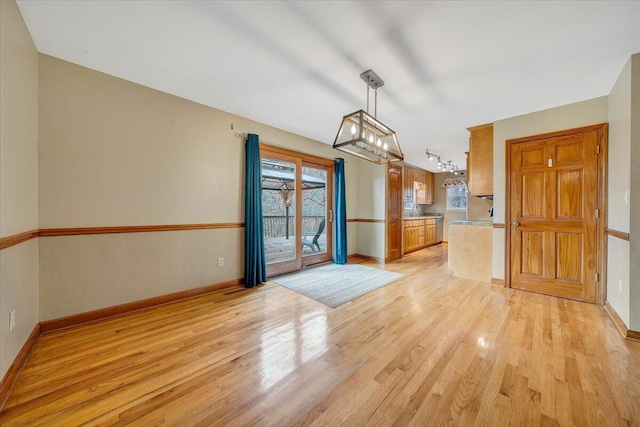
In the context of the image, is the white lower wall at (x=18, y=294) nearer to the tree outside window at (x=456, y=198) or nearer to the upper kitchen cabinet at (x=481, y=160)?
the upper kitchen cabinet at (x=481, y=160)

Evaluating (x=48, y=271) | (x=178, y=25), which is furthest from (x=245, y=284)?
(x=178, y=25)

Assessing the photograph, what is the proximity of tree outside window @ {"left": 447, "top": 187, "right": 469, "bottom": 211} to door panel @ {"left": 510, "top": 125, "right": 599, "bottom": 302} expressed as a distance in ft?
15.0

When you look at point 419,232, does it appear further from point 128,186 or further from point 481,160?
point 128,186

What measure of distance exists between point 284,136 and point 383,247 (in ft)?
10.1

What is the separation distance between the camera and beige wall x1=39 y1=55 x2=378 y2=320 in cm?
228

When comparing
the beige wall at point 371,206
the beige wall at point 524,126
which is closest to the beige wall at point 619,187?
the beige wall at point 524,126

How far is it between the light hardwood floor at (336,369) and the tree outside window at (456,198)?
212 inches

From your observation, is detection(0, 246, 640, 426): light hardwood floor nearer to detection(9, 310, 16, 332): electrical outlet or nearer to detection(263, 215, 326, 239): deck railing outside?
detection(9, 310, 16, 332): electrical outlet

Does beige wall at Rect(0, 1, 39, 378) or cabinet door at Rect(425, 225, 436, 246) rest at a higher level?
beige wall at Rect(0, 1, 39, 378)

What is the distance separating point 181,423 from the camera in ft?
4.29

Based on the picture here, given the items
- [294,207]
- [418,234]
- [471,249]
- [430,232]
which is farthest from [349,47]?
[430,232]

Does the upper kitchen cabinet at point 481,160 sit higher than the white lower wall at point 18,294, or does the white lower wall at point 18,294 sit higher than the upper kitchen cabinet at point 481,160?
the upper kitchen cabinet at point 481,160

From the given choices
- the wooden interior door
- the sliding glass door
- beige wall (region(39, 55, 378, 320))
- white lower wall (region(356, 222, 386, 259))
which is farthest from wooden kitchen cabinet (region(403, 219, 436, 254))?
beige wall (region(39, 55, 378, 320))

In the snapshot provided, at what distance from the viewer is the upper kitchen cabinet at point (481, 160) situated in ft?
12.7
